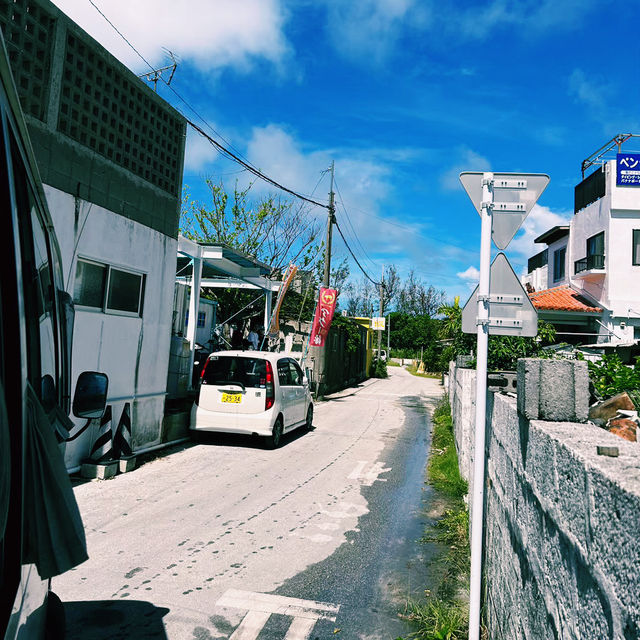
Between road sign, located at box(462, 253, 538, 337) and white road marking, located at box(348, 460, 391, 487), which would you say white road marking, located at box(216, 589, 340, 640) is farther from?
white road marking, located at box(348, 460, 391, 487)

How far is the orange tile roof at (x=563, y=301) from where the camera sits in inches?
800

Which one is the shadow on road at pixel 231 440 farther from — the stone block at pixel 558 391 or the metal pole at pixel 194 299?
the stone block at pixel 558 391

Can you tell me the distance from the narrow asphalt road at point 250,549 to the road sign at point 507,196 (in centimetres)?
292

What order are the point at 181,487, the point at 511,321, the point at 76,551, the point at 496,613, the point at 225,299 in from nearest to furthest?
the point at 76,551
the point at 496,613
the point at 511,321
the point at 181,487
the point at 225,299

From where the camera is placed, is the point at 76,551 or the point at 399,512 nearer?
the point at 76,551

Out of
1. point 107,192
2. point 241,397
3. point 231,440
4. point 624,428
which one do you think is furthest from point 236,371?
point 624,428

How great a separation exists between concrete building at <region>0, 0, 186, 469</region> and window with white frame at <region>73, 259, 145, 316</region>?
0.02 meters

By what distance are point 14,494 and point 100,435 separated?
6.59m

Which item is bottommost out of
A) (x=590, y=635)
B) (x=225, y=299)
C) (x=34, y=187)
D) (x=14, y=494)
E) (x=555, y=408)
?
(x=590, y=635)

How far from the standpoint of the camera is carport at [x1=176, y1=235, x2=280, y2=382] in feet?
35.8

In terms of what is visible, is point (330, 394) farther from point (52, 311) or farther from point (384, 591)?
point (52, 311)

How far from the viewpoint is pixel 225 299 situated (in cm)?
2253

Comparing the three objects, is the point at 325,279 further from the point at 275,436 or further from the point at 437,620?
the point at 437,620

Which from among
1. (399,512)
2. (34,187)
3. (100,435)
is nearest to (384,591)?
(399,512)
